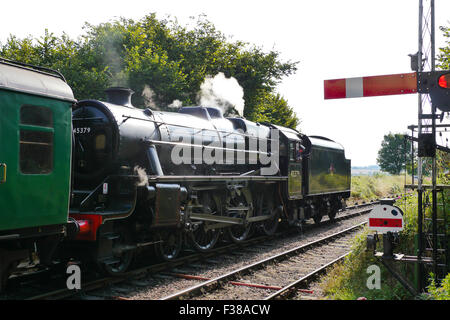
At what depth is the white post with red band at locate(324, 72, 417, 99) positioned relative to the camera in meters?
4.20

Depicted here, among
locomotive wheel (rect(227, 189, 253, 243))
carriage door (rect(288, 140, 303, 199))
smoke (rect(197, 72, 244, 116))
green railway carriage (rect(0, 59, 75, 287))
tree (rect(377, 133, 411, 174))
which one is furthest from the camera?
tree (rect(377, 133, 411, 174))

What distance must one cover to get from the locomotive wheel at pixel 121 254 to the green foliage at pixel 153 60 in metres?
9.82

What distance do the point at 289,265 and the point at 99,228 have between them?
3823 millimetres

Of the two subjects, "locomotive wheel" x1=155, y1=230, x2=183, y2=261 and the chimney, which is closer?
"locomotive wheel" x1=155, y1=230, x2=183, y2=261

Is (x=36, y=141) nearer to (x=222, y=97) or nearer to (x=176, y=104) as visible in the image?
(x=222, y=97)

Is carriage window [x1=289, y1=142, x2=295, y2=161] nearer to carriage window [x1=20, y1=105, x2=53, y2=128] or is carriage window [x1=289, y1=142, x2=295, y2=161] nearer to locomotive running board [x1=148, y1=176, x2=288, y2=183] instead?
locomotive running board [x1=148, y1=176, x2=288, y2=183]

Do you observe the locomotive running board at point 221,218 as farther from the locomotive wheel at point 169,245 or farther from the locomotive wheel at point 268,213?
the locomotive wheel at point 268,213

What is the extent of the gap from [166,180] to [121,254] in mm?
1431

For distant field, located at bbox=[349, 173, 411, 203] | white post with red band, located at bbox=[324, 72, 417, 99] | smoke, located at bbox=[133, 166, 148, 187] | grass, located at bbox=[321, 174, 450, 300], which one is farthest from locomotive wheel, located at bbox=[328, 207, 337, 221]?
white post with red band, located at bbox=[324, 72, 417, 99]

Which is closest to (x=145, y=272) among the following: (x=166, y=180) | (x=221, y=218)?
(x=166, y=180)

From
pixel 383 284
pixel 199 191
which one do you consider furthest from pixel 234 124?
pixel 383 284

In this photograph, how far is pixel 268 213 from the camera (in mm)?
11375

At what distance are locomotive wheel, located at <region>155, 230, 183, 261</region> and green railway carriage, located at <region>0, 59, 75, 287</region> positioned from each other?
2.39 m

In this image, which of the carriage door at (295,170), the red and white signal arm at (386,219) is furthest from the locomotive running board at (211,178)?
the red and white signal arm at (386,219)
